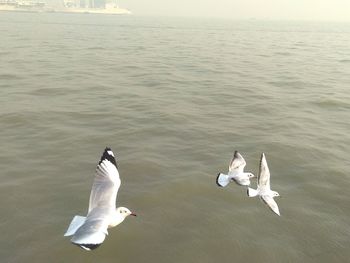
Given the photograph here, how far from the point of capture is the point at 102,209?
6816 mm

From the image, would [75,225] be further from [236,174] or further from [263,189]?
[236,174]

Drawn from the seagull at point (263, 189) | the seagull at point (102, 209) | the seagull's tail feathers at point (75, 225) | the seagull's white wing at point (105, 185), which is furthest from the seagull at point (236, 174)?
the seagull's tail feathers at point (75, 225)

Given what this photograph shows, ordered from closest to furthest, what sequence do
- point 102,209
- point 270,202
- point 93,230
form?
point 93,230 < point 102,209 < point 270,202

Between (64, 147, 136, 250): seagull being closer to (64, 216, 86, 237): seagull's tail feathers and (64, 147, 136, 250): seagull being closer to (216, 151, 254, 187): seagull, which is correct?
(64, 216, 86, 237): seagull's tail feathers

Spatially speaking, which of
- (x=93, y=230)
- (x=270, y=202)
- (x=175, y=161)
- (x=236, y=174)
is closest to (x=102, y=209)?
(x=93, y=230)

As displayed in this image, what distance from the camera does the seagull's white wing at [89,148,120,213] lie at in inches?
272

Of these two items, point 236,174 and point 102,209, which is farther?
point 236,174

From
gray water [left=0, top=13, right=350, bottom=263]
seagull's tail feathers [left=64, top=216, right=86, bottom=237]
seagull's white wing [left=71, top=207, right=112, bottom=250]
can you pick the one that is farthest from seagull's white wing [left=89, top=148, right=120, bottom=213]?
gray water [left=0, top=13, right=350, bottom=263]

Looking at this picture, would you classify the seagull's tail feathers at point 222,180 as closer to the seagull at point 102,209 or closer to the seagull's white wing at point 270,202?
the seagull's white wing at point 270,202

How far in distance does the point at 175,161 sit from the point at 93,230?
237 inches

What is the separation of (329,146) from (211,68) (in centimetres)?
1633

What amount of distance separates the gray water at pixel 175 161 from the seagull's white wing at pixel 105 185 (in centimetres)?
144

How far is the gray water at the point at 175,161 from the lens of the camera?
8.25 meters

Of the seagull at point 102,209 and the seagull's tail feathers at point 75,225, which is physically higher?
the seagull at point 102,209
